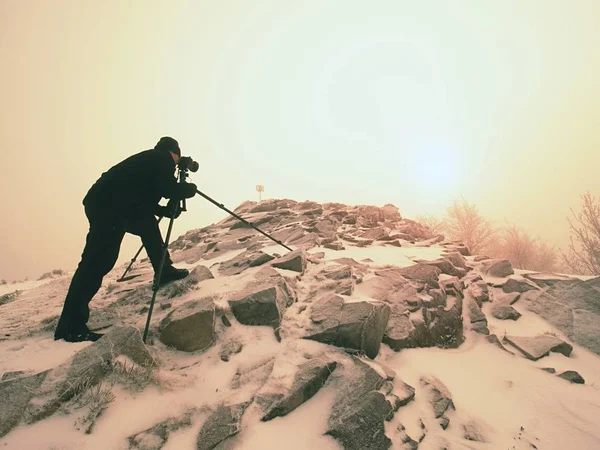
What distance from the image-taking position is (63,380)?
346cm

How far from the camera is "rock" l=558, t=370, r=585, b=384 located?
5.09m

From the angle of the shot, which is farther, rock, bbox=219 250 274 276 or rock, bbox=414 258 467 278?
rock, bbox=414 258 467 278

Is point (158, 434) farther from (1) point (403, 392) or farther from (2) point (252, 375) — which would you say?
(1) point (403, 392)

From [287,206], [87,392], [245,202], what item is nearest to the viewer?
[87,392]

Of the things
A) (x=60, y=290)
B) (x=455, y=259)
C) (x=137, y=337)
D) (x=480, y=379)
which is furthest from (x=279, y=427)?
(x=60, y=290)

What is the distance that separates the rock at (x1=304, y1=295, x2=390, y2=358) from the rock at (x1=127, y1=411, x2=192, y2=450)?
6.76 ft

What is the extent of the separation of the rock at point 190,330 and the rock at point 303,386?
151cm

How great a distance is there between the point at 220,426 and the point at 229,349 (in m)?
1.26

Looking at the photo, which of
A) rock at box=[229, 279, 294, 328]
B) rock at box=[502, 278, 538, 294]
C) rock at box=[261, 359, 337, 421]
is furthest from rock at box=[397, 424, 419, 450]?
rock at box=[502, 278, 538, 294]

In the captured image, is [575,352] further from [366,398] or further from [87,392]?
[87,392]

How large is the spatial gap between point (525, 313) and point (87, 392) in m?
8.65

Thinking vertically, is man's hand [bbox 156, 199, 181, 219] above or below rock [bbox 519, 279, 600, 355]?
above

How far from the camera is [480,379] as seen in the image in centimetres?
506

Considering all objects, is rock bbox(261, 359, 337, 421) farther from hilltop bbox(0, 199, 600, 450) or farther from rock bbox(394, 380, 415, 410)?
rock bbox(394, 380, 415, 410)
